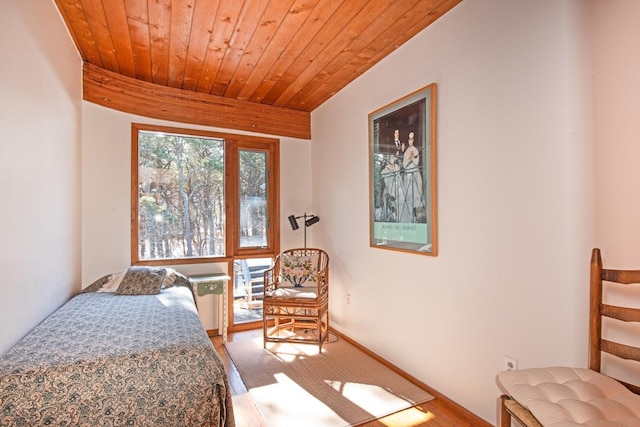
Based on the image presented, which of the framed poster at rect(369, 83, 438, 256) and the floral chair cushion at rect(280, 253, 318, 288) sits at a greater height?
the framed poster at rect(369, 83, 438, 256)

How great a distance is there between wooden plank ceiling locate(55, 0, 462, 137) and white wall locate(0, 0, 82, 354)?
1.01ft

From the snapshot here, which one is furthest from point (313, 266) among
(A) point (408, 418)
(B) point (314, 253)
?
(A) point (408, 418)

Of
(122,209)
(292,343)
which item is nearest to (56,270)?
(122,209)

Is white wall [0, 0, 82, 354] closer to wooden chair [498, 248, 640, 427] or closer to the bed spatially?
the bed

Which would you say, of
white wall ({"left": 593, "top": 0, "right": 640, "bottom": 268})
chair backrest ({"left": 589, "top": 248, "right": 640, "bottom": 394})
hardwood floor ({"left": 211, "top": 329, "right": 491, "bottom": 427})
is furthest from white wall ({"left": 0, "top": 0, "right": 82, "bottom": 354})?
white wall ({"left": 593, "top": 0, "right": 640, "bottom": 268})

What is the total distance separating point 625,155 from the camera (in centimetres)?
140

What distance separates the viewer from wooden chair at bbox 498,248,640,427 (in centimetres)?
113

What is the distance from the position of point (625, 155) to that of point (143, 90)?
146 inches

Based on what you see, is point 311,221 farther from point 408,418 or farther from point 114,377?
point 114,377

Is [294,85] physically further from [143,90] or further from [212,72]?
[143,90]

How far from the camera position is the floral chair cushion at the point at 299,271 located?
3449 millimetres

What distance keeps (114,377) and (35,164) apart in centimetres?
139

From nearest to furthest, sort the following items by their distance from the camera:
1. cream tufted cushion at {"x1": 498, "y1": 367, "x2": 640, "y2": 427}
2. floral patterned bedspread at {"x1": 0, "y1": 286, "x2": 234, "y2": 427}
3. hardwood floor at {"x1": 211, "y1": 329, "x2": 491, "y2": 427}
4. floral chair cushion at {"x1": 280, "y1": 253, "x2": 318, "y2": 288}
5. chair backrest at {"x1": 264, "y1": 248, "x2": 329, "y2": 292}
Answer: cream tufted cushion at {"x1": 498, "y1": 367, "x2": 640, "y2": 427} < floral patterned bedspread at {"x1": 0, "y1": 286, "x2": 234, "y2": 427} < hardwood floor at {"x1": 211, "y1": 329, "x2": 491, "y2": 427} < chair backrest at {"x1": 264, "y1": 248, "x2": 329, "y2": 292} < floral chair cushion at {"x1": 280, "y1": 253, "x2": 318, "y2": 288}

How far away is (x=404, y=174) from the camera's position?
2.52 meters
